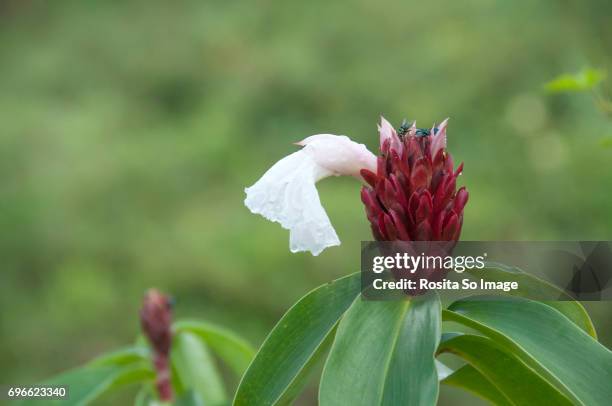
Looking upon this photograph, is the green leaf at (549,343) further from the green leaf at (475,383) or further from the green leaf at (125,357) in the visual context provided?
the green leaf at (125,357)

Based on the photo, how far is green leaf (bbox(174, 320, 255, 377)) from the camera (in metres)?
1.00

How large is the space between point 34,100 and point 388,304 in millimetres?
3181

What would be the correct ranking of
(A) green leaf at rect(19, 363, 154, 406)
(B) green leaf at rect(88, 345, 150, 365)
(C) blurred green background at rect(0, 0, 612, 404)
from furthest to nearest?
(C) blurred green background at rect(0, 0, 612, 404), (B) green leaf at rect(88, 345, 150, 365), (A) green leaf at rect(19, 363, 154, 406)

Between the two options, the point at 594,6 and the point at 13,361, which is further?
the point at 13,361

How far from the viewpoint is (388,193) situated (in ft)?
2.01

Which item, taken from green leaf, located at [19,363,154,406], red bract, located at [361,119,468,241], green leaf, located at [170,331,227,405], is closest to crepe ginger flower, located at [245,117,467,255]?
red bract, located at [361,119,468,241]

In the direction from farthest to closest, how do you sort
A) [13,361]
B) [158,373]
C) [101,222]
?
1. [101,222]
2. [13,361]
3. [158,373]

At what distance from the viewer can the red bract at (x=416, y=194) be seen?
1.99ft

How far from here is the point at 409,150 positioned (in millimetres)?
617

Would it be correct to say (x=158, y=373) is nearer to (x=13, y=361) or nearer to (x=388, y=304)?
→ (x=388, y=304)

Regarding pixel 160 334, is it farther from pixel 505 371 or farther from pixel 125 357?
pixel 505 371

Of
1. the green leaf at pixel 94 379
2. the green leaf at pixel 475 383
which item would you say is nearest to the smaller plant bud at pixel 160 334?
the green leaf at pixel 94 379

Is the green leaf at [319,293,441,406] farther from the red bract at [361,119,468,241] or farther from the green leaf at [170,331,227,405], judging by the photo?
the green leaf at [170,331,227,405]

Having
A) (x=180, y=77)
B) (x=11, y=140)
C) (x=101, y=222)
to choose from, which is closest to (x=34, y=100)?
(x=11, y=140)
